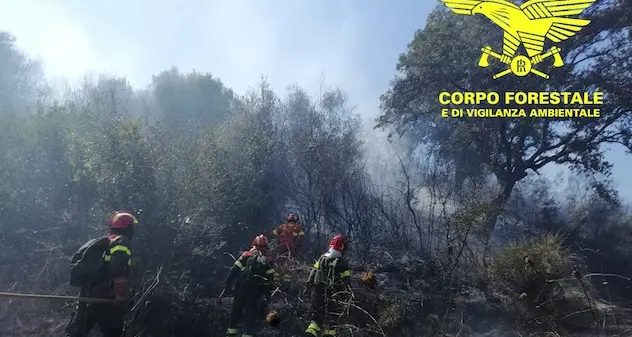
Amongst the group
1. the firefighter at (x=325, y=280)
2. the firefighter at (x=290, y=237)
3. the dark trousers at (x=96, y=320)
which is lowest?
the dark trousers at (x=96, y=320)

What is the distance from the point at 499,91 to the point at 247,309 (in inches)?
487

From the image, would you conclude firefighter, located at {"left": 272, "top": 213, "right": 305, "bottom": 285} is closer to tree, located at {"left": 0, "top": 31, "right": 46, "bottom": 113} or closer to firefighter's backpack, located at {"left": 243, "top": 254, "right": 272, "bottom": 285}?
firefighter's backpack, located at {"left": 243, "top": 254, "right": 272, "bottom": 285}

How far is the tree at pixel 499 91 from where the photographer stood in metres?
16.0

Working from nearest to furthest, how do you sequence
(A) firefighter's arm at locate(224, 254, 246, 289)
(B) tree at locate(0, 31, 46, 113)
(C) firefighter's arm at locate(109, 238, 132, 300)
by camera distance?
(C) firefighter's arm at locate(109, 238, 132, 300), (A) firefighter's arm at locate(224, 254, 246, 289), (B) tree at locate(0, 31, 46, 113)

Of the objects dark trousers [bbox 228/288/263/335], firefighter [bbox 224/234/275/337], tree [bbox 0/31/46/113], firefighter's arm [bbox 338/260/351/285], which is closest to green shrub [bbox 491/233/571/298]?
firefighter's arm [bbox 338/260/351/285]

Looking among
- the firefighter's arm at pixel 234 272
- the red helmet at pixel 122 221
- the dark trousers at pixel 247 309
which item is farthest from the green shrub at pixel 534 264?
the red helmet at pixel 122 221

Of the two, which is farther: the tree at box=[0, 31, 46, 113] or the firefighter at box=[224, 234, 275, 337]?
the tree at box=[0, 31, 46, 113]

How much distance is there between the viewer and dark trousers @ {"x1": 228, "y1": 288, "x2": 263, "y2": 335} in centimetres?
727

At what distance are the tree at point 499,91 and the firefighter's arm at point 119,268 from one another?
1187 cm

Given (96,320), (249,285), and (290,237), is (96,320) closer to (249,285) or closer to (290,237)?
(249,285)

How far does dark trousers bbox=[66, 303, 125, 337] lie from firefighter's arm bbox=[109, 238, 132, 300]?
27 centimetres

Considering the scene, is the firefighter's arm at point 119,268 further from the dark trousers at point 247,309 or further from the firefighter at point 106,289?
the dark trousers at point 247,309

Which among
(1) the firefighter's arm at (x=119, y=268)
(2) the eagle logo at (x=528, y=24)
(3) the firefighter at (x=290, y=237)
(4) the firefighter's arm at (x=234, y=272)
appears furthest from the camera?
(2) the eagle logo at (x=528, y=24)

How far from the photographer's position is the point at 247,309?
7336 mm
